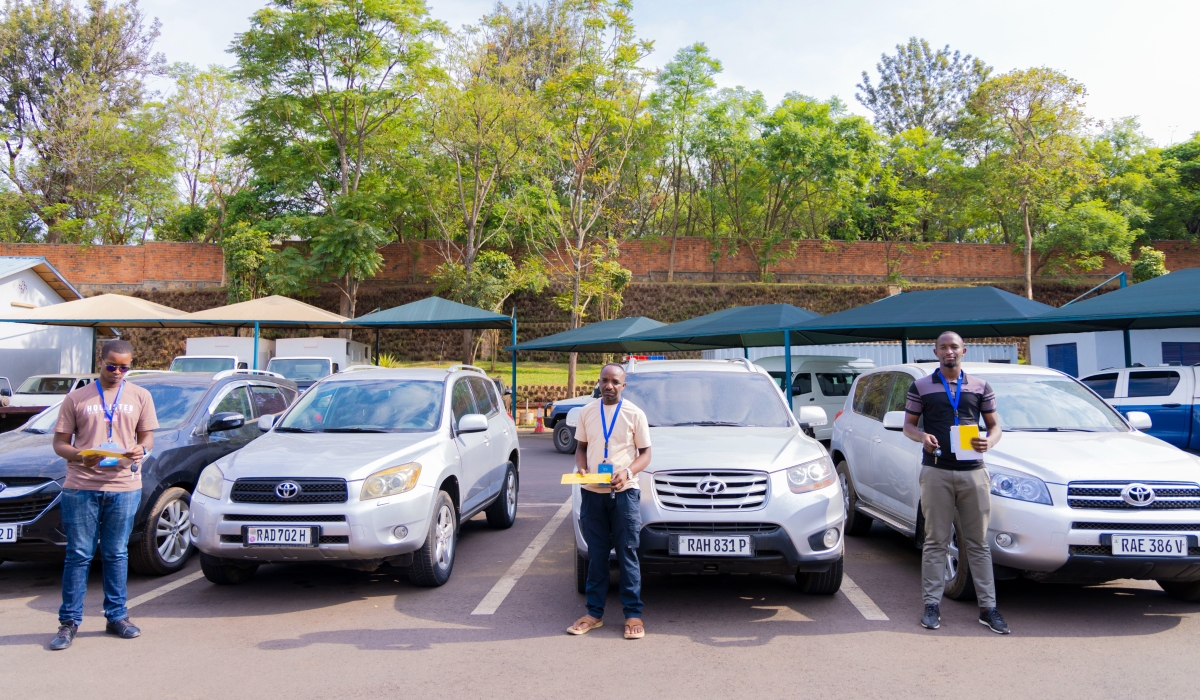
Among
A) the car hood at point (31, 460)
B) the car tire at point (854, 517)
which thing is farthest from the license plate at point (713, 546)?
the car hood at point (31, 460)

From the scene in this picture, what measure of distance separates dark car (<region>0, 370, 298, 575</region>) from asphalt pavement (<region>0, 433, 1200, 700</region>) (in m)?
0.35

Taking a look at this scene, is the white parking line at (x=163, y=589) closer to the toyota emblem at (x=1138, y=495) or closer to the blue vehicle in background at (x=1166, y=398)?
the toyota emblem at (x=1138, y=495)

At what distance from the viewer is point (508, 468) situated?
8562mm

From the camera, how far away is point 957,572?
18.2 ft

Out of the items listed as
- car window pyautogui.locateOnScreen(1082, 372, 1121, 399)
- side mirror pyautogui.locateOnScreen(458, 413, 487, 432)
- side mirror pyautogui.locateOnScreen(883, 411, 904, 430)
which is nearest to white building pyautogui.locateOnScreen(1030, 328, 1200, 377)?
car window pyautogui.locateOnScreen(1082, 372, 1121, 399)

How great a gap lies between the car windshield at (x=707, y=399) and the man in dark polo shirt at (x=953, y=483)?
4.44 feet

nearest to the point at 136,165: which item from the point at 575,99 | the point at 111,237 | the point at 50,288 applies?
the point at 111,237

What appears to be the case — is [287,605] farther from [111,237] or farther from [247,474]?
[111,237]

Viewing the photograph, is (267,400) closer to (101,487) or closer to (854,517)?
(101,487)

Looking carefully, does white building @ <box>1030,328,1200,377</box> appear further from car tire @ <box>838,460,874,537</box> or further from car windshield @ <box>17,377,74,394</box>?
car windshield @ <box>17,377,74,394</box>

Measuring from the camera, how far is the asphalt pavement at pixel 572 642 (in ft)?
13.5

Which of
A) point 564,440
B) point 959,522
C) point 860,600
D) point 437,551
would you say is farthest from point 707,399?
point 564,440

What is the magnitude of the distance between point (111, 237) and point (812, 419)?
3807 centimetres

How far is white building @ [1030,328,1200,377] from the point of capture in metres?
18.8
